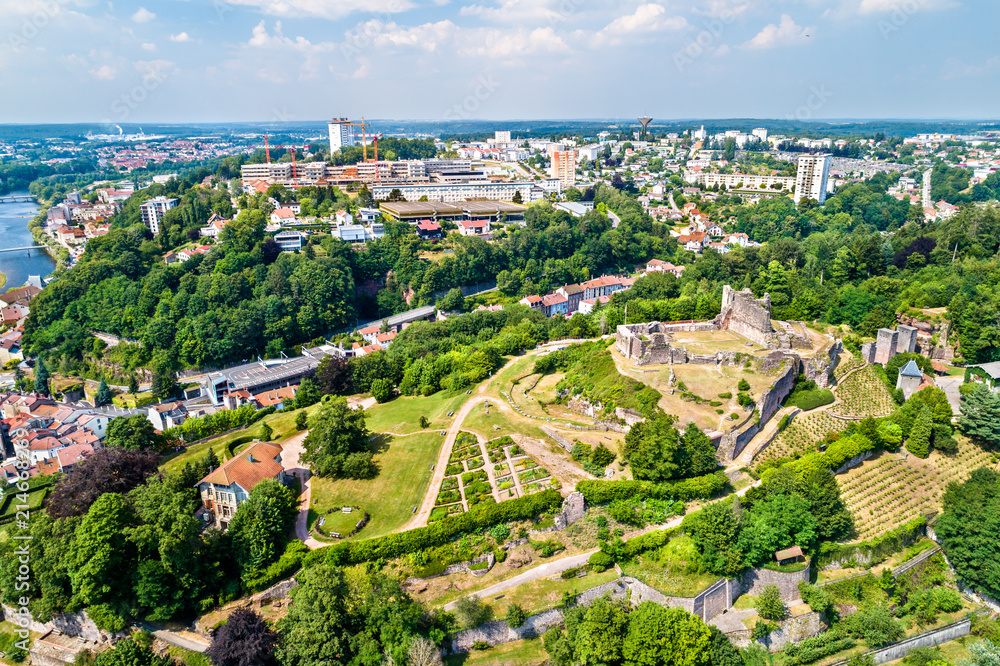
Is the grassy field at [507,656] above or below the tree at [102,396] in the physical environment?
above

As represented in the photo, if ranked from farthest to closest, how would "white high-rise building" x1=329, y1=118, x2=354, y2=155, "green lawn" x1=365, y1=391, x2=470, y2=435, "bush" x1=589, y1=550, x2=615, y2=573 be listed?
"white high-rise building" x1=329, y1=118, x2=354, y2=155, "green lawn" x1=365, y1=391, x2=470, y2=435, "bush" x1=589, y1=550, x2=615, y2=573

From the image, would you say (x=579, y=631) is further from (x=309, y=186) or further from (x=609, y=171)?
(x=609, y=171)

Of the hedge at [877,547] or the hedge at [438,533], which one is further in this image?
the hedge at [877,547]

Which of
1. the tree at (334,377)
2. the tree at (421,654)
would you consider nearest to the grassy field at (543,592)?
the tree at (421,654)

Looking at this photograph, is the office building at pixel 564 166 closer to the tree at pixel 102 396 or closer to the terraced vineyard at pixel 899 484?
the tree at pixel 102 396

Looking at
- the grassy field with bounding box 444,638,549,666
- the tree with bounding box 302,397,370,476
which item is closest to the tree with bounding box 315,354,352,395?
the tree with bounding box 302,397,370,476

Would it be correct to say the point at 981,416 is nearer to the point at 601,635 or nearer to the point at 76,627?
the point at 601,635

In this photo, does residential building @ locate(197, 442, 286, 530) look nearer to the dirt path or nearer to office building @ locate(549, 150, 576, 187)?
the dirt path
